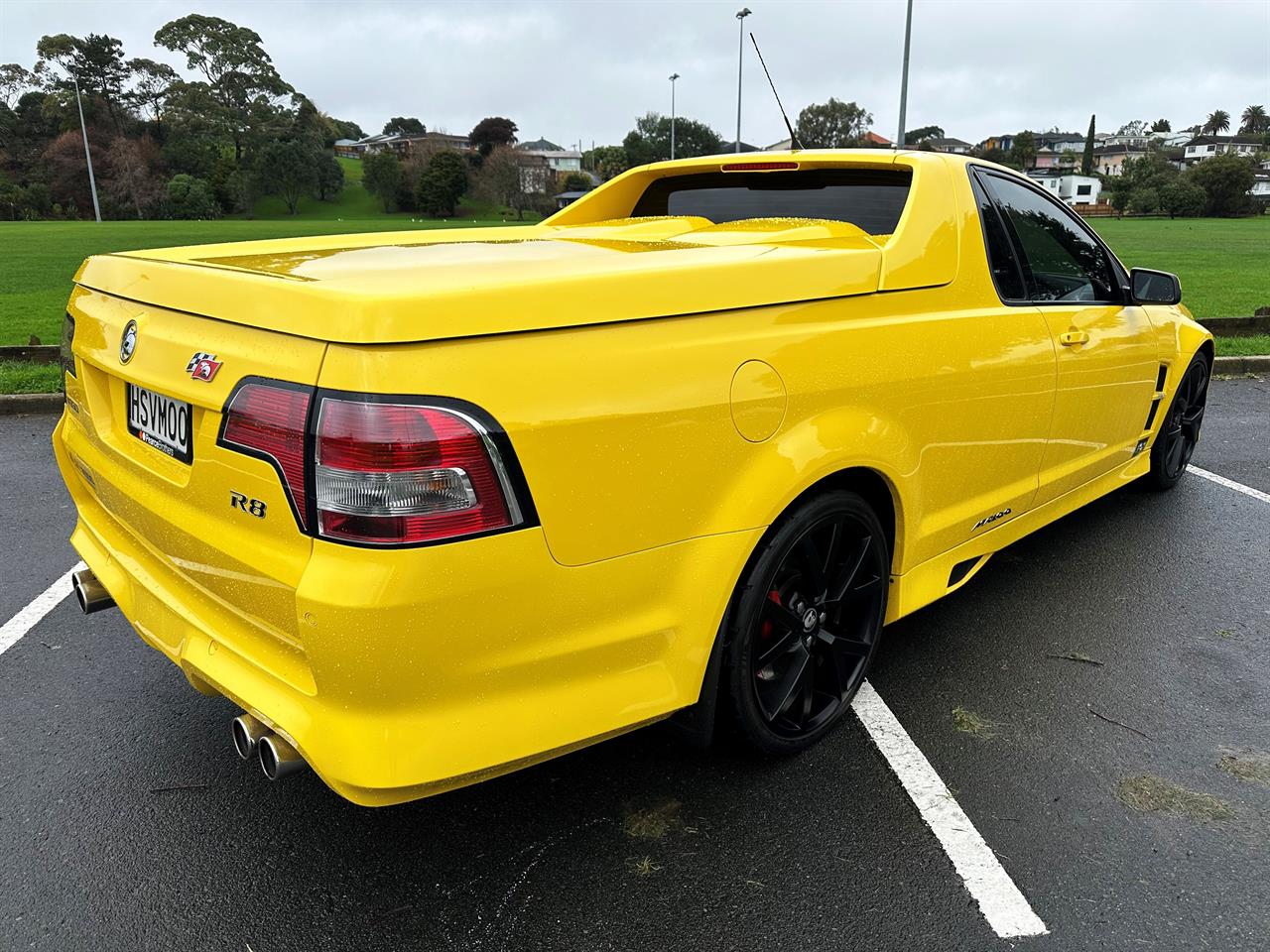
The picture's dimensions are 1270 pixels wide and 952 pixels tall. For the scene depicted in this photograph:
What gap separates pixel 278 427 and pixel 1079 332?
298cm

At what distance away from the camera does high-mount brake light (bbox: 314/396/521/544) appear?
1663 millimetres

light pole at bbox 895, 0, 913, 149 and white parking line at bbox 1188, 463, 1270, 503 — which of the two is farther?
light pole at bbox 895, 0, 913, 149

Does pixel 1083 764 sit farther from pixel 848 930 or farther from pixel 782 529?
pixel 782 529

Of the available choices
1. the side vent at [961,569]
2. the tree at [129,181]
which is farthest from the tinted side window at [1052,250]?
the tree at [129,181]

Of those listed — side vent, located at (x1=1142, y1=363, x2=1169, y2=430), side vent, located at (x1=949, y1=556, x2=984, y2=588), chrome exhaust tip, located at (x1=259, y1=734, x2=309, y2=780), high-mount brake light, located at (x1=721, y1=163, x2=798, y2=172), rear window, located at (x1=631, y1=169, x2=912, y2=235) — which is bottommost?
side vent, located at (x1=949, y1=556, x2=984, y2=588)

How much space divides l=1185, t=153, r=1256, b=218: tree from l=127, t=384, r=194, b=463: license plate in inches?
3470

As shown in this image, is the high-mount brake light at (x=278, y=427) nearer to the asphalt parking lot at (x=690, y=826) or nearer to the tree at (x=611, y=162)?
the asphalt parking lot at (x=690, y=826)

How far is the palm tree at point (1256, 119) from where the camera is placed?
161750 mm

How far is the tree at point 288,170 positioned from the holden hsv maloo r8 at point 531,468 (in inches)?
3637

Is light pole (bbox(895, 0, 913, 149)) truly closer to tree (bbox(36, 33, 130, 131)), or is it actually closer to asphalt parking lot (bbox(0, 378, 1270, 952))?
asphalt parking lot (bbox(0, 378, 1270, 952))

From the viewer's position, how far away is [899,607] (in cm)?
293

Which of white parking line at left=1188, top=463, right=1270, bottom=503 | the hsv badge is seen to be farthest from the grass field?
the hsv badge

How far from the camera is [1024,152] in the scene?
120438 millimetres

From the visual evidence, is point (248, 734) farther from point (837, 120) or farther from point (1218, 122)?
point (1218, 122)
